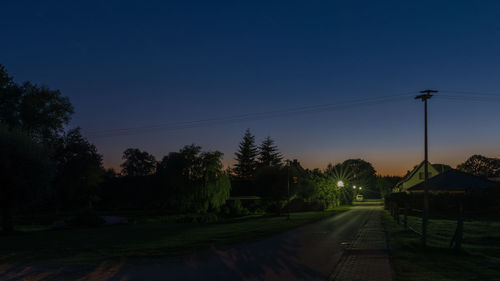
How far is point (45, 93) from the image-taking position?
111 ft

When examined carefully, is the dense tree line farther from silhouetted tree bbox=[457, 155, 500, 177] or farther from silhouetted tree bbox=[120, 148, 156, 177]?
silhouetted tree bbox=[457, 155, 500, 177]

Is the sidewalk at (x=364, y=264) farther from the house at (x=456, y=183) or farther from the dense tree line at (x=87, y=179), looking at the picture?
the house at (x=456, y=183)

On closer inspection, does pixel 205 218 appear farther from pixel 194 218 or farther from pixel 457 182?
pixel 457 182

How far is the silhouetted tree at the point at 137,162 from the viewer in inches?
4493

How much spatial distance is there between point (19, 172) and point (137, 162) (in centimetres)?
9742

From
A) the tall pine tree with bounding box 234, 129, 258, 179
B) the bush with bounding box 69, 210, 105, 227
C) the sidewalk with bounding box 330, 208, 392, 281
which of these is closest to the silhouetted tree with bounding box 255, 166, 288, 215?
the bush with bounding box 69, 210, 105, 227

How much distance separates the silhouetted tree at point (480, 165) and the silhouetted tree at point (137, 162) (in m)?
114

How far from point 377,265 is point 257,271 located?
3.47 metres

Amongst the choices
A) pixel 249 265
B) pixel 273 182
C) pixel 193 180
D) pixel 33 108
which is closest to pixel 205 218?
pixel 193 180

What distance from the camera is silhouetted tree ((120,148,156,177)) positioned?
114 m

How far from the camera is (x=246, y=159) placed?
105m

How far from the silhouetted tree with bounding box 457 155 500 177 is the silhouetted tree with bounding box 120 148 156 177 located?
374ft

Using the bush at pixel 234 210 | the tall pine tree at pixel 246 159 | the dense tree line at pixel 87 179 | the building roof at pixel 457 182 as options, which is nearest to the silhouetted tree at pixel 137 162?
the tall pine tree at pixel 246 159

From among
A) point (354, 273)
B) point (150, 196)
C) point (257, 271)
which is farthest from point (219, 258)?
point (150, 196)
